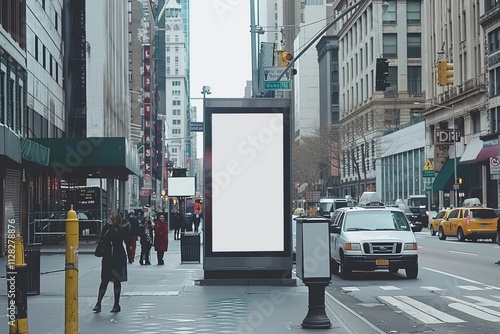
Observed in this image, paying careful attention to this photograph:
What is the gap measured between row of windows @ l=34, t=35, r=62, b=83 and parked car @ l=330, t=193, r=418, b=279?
2521cm

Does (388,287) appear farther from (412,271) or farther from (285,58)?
(285,58)

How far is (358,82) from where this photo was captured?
335 feet

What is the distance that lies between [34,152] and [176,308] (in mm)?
18180

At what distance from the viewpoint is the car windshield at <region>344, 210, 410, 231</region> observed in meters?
23.4

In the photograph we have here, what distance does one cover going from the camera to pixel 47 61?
48.0 m

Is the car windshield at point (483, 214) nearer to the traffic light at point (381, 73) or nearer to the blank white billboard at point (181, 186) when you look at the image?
the blank white billboard at point (181, 186)

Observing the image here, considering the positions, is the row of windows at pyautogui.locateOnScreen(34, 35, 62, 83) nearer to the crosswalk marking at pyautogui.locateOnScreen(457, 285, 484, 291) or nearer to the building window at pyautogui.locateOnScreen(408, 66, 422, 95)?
the crosswalk marking at pyautogui.locateOnScreen(457, 285, 484, 291)

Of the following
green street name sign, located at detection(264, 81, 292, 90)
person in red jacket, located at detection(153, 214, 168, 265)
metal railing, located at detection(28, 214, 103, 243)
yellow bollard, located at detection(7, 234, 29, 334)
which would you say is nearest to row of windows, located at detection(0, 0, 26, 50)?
metal railing, located at detection(28, 214, 103, 243)

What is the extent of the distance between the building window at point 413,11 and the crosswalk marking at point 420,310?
79.3 meters

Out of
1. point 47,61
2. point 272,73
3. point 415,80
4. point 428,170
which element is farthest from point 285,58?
point 415,80

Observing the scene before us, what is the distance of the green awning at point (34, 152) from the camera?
30.0m

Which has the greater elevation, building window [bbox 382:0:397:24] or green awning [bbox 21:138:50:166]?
building window [bbox 382:0:397:24]

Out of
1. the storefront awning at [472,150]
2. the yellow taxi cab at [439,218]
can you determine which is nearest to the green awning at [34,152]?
the yellow taxi cab at [439,218]

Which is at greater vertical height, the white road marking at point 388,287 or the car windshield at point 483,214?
the car windshield at point 483,214
